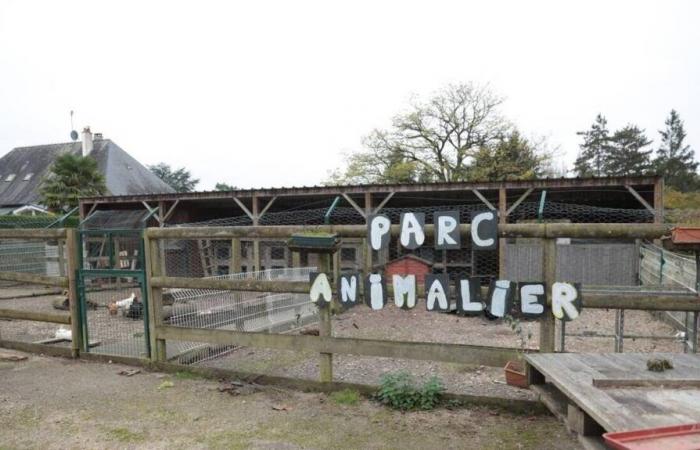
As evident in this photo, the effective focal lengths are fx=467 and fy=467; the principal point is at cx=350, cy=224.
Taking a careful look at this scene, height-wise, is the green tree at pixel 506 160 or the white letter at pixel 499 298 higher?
the green tree at pixel 506 160

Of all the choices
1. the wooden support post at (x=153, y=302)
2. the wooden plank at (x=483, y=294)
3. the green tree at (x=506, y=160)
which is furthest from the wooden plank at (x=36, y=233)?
the green tree at (x=506, y=160)

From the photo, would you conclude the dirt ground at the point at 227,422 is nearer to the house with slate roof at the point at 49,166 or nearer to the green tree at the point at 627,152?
the house with slate roof at the point at 49,166

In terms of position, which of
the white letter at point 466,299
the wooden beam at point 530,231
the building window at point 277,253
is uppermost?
the wooden beam at point 530,231

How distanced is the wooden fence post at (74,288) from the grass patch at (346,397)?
3147 millimetres

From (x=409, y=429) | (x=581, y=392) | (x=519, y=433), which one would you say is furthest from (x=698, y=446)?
(x=409, y=429)

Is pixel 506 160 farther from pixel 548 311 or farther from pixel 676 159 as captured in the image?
pixel 676 159

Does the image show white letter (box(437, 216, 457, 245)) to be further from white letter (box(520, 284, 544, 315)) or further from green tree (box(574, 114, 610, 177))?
green tree (box(574, 114, 610, 177))

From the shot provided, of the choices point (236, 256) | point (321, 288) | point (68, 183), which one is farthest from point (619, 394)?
point (68, 183)

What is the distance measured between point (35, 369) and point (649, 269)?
37.4 ft

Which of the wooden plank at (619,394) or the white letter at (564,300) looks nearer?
the wooden plank at (619,394)

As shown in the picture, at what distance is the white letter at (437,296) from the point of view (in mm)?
3561

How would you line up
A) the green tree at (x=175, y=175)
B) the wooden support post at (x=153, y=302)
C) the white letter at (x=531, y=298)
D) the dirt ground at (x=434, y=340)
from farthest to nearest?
the green tree at (x=175, y=175) < the dirt ground at (x=434, y=340) < the wooden support post at (x=153, y=302) < the white letter at (x=531, y=298)

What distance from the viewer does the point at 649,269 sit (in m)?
10.4

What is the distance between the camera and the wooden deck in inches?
72.0
